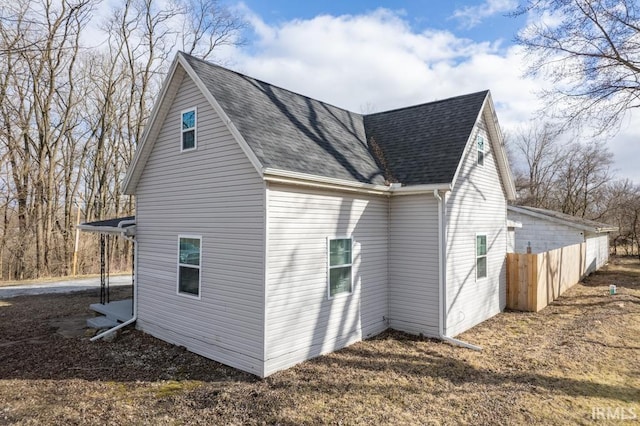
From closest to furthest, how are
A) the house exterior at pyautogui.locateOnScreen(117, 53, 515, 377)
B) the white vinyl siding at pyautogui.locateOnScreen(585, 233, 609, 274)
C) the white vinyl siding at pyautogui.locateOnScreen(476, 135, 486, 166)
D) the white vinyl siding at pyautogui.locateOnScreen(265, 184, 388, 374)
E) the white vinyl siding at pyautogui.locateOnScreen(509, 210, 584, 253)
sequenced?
the white vinyl siding at pyautogui.locateOnScreen(265, 184, 388, 374) → the house exterior at pyautogui.locateOnScreen(117, 53, 515, 377) → the white vinyl siding at pyautogui.locateOnScreen(476, 135, 486, 166) → the white vinyl siding at pyautogui.locateOnScreen(509, 210, 584, 253) → the white vinyl siding at pyautogui.locateOnScreen(585, 233, 609, 274)

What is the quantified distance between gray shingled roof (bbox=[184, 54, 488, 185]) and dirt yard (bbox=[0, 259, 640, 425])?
380 centimetres

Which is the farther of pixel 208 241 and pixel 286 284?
pixel 208 241

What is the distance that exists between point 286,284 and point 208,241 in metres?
2.00

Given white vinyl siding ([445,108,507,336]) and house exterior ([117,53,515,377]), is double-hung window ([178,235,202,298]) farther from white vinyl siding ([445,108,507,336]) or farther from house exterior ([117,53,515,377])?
white vinyl siding ([445,108,507,336])

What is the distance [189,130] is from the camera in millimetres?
8094

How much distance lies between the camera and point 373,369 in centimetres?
688

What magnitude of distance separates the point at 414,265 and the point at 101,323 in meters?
8.37

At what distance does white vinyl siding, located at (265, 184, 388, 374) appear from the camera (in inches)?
260

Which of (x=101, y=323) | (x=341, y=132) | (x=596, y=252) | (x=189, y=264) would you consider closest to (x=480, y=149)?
(x=341, y=132)

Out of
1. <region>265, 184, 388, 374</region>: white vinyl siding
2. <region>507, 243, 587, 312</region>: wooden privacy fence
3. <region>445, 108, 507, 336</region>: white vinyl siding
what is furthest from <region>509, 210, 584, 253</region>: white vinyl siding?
<region>265, 184, 388, 374</region>: white vinyl siding

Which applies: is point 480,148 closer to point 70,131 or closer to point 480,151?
point 480,151

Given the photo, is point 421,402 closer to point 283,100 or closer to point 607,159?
point 283,100

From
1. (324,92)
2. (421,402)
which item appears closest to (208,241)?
(421,402)

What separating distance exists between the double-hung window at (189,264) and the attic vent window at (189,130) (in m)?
2.03
